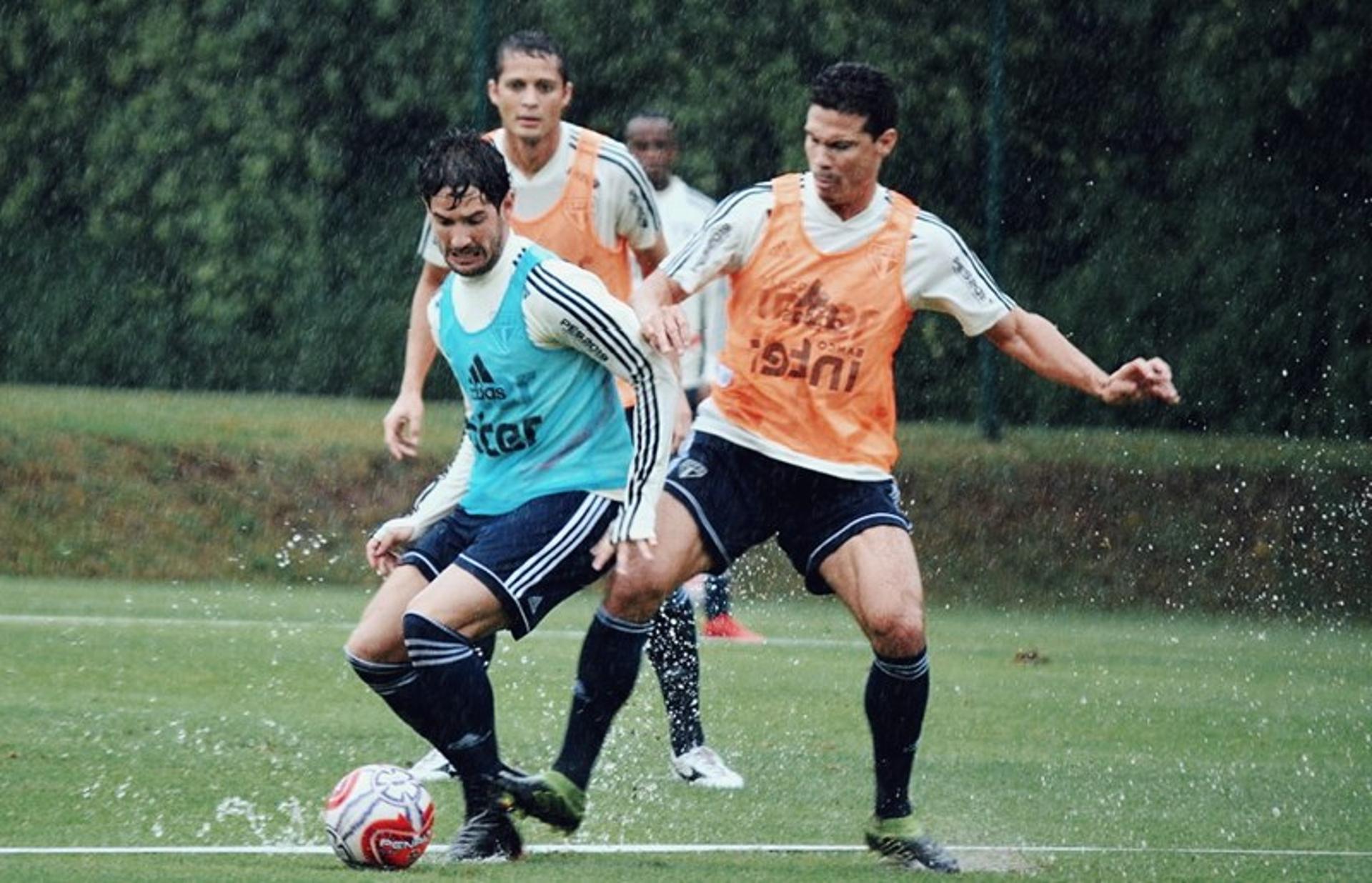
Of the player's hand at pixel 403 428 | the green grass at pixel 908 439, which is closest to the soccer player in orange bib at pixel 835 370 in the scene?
the player's hand at pixel 403 428

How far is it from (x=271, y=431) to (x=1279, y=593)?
576 centimetres

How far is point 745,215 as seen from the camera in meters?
7.60

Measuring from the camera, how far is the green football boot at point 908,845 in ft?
23.3

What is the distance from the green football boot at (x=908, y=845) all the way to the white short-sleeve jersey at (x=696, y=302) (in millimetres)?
5036

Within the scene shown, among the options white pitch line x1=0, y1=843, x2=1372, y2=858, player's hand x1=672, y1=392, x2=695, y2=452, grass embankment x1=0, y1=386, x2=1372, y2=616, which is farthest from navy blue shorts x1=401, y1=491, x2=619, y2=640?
grass embankment x1=0, y1=386, x2=1372, y2=616

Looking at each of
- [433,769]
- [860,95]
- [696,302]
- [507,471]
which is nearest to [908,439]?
[696,302]

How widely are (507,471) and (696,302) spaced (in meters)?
5.40

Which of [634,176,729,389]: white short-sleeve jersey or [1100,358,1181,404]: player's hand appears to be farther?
[634,176,729,389]: white short-sleeve jersey

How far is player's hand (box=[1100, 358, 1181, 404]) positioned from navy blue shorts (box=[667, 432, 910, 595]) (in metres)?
0.63

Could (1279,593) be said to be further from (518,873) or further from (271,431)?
(518,873)

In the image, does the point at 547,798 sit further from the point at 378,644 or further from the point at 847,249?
the point at 847,249

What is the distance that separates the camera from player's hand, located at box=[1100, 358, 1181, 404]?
721 centimetres

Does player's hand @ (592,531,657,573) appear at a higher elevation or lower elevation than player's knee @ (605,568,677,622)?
higher

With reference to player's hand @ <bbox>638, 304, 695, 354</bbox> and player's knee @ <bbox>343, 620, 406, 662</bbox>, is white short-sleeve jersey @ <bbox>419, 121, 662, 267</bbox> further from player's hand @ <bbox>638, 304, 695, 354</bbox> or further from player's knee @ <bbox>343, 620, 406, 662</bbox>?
player's knee @ <bbox>343, 620, 406, 662</bbox>
